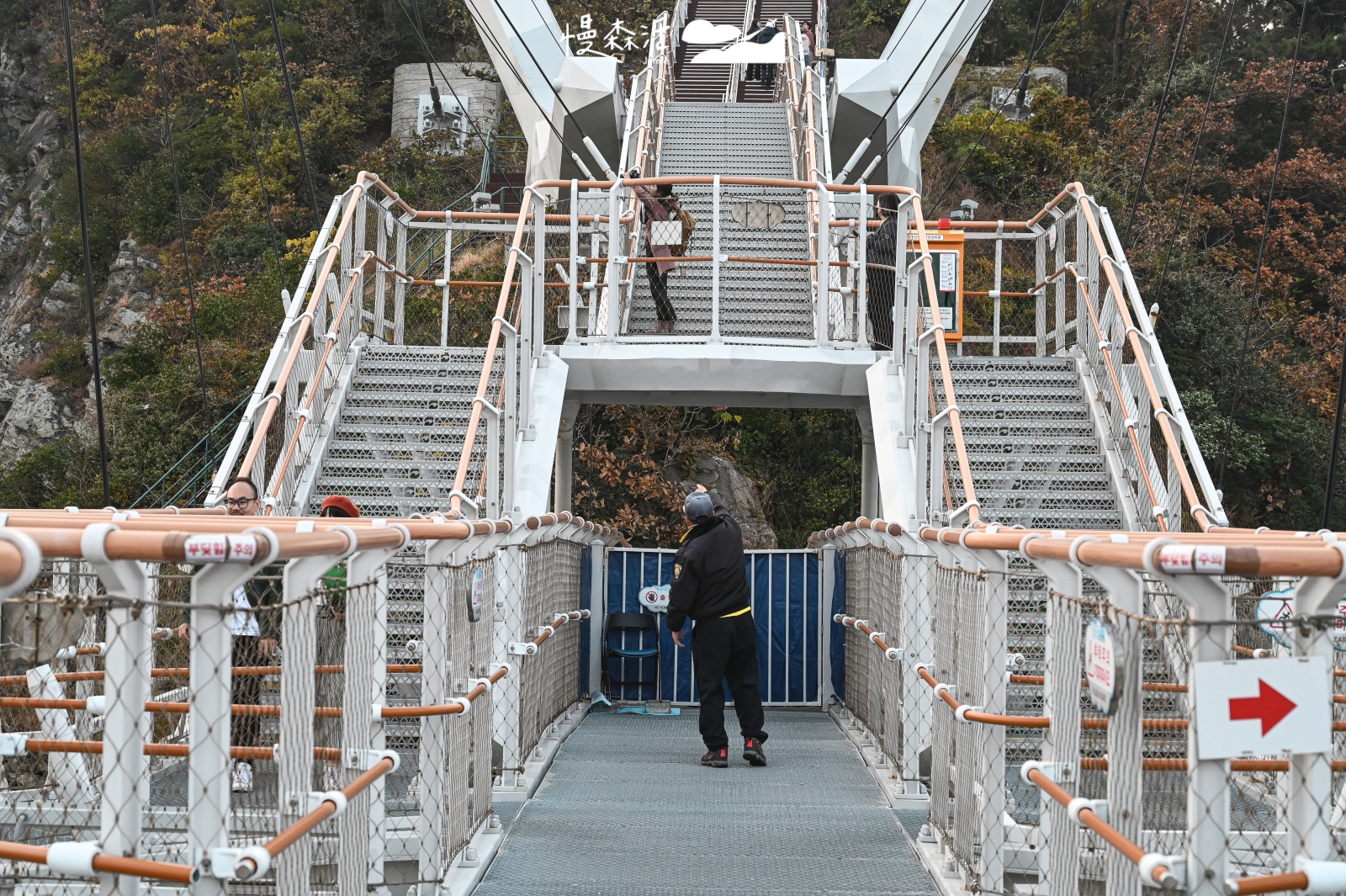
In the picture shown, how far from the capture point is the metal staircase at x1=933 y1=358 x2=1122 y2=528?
336 inches

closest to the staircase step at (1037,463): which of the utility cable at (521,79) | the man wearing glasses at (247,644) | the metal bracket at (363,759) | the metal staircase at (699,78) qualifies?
the man wearing glasses at (247,644)

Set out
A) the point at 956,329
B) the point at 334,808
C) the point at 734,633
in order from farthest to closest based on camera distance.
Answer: the point at 956,329, the point at 734,633, the point at 334,808

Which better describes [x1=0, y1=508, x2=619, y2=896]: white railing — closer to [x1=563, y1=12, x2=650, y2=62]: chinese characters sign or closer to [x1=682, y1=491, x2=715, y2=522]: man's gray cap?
[x1=682, y1=491, x2=715, y2=522]: man's gray cap

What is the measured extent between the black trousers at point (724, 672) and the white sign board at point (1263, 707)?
15.4 ft

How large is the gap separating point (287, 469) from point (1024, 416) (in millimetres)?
5277

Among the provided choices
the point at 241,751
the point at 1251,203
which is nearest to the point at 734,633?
the point at 241,751

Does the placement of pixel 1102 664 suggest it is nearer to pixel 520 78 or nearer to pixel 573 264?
pixel 573 264

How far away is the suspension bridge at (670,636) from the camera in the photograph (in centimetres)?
262

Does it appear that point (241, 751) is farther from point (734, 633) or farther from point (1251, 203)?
point (1251, 203)

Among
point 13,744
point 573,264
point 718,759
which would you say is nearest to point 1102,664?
point 13,744

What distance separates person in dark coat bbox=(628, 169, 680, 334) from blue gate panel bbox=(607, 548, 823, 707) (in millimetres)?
2697

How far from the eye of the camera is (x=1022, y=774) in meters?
3.73

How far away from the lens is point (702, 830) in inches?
216

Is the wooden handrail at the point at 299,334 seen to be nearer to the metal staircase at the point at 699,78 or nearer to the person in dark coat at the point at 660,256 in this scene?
the person in dark coat at the point at 660,256
